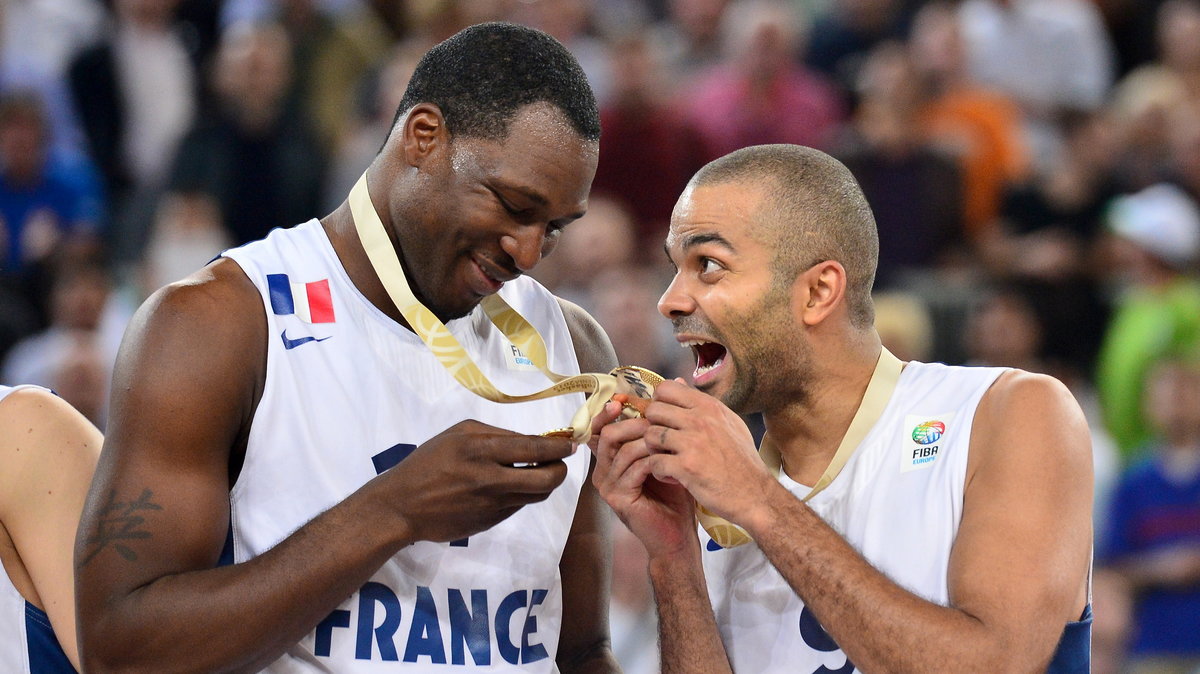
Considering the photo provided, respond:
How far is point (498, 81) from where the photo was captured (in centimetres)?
339

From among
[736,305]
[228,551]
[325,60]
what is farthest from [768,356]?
[325,60]

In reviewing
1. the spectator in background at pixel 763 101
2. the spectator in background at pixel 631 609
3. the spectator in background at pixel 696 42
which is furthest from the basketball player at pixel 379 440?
the spectator in background at pixel 696 42

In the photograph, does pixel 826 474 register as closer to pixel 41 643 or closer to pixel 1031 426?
pixel 1031 426

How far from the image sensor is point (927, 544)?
334 cm

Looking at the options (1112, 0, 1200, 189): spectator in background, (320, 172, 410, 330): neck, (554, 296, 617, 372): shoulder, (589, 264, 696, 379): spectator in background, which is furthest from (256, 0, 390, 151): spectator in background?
(320, 172, 410, 330): neck

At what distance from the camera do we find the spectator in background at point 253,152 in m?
8.71

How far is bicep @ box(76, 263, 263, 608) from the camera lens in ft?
9.82

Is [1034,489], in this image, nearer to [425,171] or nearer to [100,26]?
[425,171]

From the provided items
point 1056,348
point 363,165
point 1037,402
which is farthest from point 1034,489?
point 363,165

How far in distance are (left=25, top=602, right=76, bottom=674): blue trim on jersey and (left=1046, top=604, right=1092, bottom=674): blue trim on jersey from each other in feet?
7.17

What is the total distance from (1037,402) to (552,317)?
122 cm

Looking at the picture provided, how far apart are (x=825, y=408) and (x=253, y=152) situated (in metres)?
5.96

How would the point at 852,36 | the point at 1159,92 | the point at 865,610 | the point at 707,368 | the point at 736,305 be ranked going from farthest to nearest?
the point at 852,36, the point at 1159,92, the point at 707,368, the point at 736,305, the point at 865,610

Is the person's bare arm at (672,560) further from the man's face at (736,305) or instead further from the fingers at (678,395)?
the man's face at (736,305)
